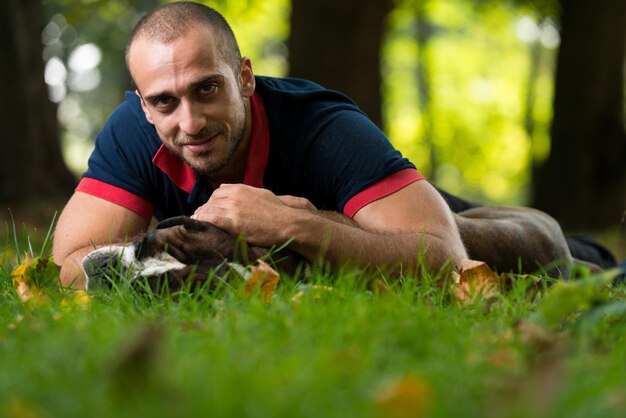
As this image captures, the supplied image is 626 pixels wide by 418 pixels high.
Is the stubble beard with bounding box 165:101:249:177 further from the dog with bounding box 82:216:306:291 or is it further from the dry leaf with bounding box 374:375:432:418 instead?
the dry leaf with bounding box 374:375:432:418

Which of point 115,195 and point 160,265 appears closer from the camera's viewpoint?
point 160,265

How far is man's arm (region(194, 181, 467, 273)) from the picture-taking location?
3.60 metres

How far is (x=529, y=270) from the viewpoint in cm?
477

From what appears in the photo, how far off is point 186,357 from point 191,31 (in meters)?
2.28

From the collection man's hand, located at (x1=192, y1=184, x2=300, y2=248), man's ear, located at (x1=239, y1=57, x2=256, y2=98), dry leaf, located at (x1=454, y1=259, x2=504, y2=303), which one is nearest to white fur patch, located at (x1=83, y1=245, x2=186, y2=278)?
man's hand, located at (x1=192, y1=184, x2=300, y2=248)

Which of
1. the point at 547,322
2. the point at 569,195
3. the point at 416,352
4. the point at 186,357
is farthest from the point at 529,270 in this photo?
the point at 569,195

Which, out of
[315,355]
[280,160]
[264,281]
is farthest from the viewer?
[280,160]

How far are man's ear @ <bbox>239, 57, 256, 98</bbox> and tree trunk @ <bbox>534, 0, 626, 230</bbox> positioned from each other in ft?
25.6

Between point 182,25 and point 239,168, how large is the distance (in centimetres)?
75

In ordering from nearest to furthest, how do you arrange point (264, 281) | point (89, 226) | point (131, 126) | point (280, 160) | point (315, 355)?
point (315, 355) < point (264, 281) < point (89, 226) < point (280, 160) < point (131, 126)

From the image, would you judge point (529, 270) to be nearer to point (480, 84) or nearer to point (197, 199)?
point (197, 199)

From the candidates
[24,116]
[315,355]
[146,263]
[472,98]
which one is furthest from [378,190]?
[472,98]

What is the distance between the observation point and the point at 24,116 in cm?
1161

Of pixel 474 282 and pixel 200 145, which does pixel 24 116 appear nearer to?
pixel 200 145
